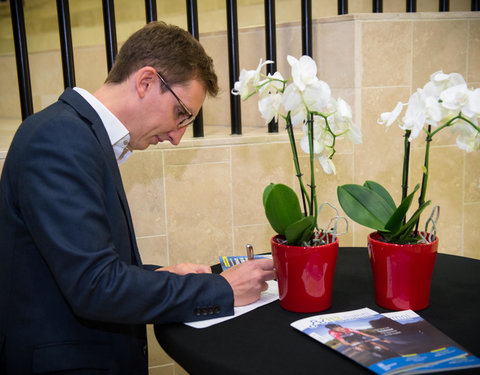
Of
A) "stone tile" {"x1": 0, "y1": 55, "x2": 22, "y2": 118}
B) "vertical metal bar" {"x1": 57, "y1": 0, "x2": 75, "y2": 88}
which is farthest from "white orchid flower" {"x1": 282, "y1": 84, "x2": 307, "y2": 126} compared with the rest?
"stone tile" {"x1": 0, "y1": 55, "x2": 22, "y2": 118}

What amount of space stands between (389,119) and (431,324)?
45cm

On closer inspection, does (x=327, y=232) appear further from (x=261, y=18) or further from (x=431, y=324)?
(x=261, y=18)

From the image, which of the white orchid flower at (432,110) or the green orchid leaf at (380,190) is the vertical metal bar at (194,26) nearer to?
the green orchid leaf at (380,190)

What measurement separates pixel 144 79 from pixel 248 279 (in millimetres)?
576

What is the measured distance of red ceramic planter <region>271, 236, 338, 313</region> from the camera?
4.12 ft

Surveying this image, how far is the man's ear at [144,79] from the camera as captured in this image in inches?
56.2

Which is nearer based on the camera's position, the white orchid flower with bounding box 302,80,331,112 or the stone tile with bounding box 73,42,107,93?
the white orchid flower with bounding box 302,80,331,112

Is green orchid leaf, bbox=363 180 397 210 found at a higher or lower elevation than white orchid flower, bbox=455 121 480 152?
lower

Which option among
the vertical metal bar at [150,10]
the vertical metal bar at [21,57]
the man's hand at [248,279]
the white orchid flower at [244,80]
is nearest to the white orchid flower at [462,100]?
the white orchid flower at [244,80]

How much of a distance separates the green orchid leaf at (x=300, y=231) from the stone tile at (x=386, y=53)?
1.42 meters

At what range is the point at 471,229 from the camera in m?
2.83

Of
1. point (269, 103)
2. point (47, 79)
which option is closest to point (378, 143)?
point (269, 103)

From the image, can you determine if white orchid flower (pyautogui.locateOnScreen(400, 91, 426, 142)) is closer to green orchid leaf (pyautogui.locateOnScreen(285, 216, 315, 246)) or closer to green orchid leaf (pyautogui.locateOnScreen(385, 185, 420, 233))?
green orchid leaf (pyautogui.locateOnScreen(385, 185, 420, 233))

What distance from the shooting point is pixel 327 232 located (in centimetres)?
132
